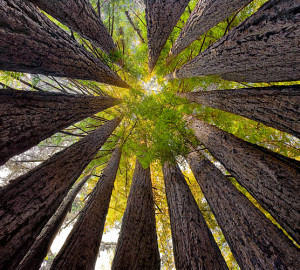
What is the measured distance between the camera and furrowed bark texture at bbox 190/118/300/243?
199 centimetres

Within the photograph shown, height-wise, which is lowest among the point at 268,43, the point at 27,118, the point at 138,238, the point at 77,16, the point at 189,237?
the point at 189,237

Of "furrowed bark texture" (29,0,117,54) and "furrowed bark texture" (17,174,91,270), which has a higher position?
"furrowed bark texture" (29,0,117,54)

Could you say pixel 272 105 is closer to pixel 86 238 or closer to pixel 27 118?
pixel 27 118

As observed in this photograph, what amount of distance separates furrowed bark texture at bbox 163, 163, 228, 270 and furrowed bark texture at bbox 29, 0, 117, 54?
4.69 metres

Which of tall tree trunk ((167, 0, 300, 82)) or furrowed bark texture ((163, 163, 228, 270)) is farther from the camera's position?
furrowed bark texture ((163, 163, 228, 270))

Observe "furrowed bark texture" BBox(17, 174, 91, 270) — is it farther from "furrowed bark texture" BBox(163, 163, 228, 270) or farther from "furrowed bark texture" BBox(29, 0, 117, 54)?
"furrowed bark texture" BBox(29, 0, 117, 54)

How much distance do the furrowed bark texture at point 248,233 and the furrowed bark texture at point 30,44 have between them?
3.97 meters

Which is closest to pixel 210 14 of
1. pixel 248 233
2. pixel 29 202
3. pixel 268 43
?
pixel 268 43

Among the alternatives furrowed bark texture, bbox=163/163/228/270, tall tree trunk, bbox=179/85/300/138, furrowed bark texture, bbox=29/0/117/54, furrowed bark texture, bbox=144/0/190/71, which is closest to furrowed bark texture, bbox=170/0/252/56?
furrowed bark texture, bbox=144/0/190/71

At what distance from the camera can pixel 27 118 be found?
2.00m

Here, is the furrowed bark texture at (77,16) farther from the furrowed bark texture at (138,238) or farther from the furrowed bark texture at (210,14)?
the furrowed bark texture at (138,238)

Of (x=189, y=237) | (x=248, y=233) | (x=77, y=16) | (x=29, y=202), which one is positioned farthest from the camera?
(x=77, y=16)

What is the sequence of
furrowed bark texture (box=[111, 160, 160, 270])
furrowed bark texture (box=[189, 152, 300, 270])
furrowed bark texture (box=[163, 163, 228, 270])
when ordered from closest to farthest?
furrowed bark texture (box=[189, 152, 300, 270]) → furrowed bark texture (box=[163, 163, 228, 270]) → furrowed bark texture (box=[111, 160, 160, 270])

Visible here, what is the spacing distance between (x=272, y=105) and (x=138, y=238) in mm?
3481
